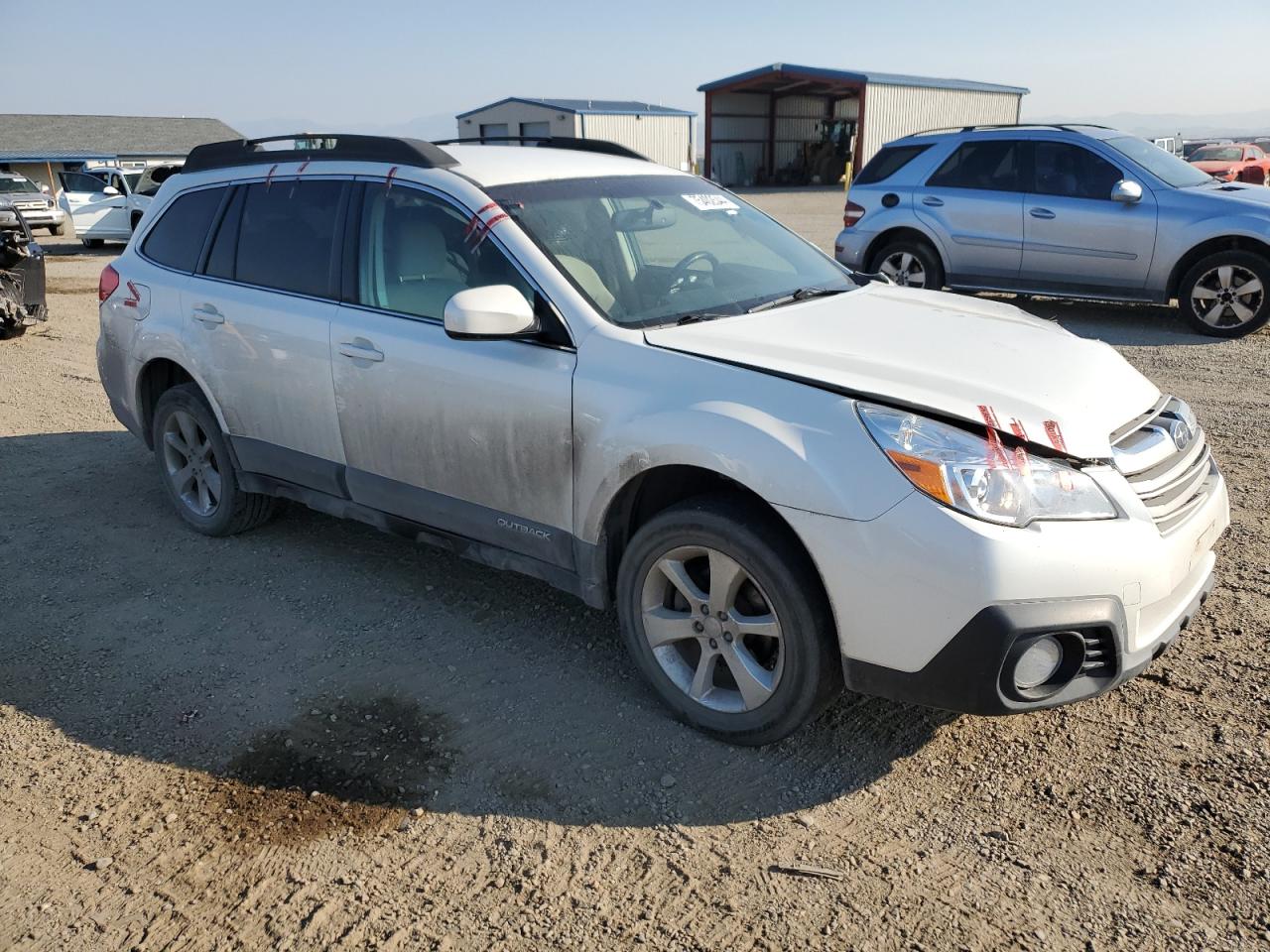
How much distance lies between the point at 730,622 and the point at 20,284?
10688 mm

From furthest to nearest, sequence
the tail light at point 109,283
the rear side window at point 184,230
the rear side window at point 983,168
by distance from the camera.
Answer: the rear side window at point 983,168 → the tail light at point 109,283 → the rear side window at point 184,230

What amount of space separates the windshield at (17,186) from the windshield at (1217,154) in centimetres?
2954

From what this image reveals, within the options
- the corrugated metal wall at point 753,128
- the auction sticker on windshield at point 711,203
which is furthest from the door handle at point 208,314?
the corrugated metal wall at point 753,128

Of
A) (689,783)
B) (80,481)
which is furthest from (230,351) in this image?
(689,783)

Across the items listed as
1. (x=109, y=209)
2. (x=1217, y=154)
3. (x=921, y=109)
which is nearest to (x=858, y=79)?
(x=921, y=109)

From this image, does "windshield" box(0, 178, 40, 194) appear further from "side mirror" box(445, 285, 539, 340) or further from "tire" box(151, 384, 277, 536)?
"side mirror" box(445, 285, 539, 340)

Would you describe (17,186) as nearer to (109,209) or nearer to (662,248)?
(109,209)

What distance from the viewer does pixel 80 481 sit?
6.11m

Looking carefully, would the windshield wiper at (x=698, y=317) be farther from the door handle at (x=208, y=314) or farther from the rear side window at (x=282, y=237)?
the door handle at (x=208, y=314)

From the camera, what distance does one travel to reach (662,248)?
4043 mm

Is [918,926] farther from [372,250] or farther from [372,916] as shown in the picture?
[372,250]

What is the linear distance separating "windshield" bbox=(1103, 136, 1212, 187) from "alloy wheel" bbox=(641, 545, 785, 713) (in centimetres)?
803

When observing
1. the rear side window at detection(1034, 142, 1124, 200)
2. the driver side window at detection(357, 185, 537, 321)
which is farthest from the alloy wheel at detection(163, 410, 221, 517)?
the rear side window at detection(1034, 142, 1124, 200)

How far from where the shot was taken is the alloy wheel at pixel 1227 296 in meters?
8.93
